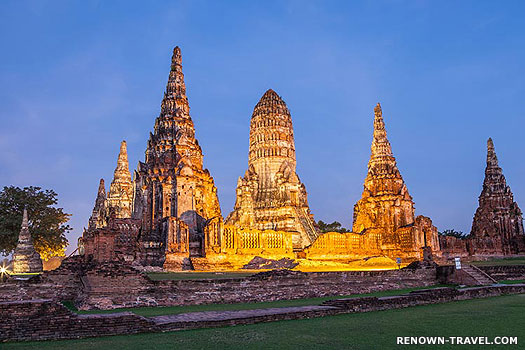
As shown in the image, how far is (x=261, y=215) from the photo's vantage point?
46406 millimetres

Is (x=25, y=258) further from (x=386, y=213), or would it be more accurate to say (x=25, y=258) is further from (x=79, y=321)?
(x=386, y=213)

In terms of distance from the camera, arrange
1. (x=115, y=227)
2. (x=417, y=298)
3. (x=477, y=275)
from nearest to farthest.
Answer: (x=417, y=298)
(x=477, y=275)
(x=115, y=227)

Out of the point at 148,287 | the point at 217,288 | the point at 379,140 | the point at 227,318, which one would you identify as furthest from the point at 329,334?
the point at 379,140

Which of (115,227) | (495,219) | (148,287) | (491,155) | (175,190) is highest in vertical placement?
(491,155)

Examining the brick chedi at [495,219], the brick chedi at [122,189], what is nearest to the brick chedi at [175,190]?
the brick chedi at [122,189]

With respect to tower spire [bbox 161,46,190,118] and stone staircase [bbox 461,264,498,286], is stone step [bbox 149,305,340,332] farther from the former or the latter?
tower spire [bbox 161,46,190,118]

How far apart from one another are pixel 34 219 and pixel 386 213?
33.8 m

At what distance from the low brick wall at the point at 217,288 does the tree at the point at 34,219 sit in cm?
2451

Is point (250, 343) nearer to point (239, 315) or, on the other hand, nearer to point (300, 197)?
point (239, 315)

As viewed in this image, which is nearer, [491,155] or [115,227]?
[115,227]

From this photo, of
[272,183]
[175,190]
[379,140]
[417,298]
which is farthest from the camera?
[379,140]

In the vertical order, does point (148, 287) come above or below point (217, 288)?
above

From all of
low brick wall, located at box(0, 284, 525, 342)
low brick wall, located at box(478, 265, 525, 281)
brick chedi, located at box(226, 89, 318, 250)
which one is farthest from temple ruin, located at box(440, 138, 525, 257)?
low brick wall, located at box(0, 284, 525, 342)

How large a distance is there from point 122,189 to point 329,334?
49478 mm
